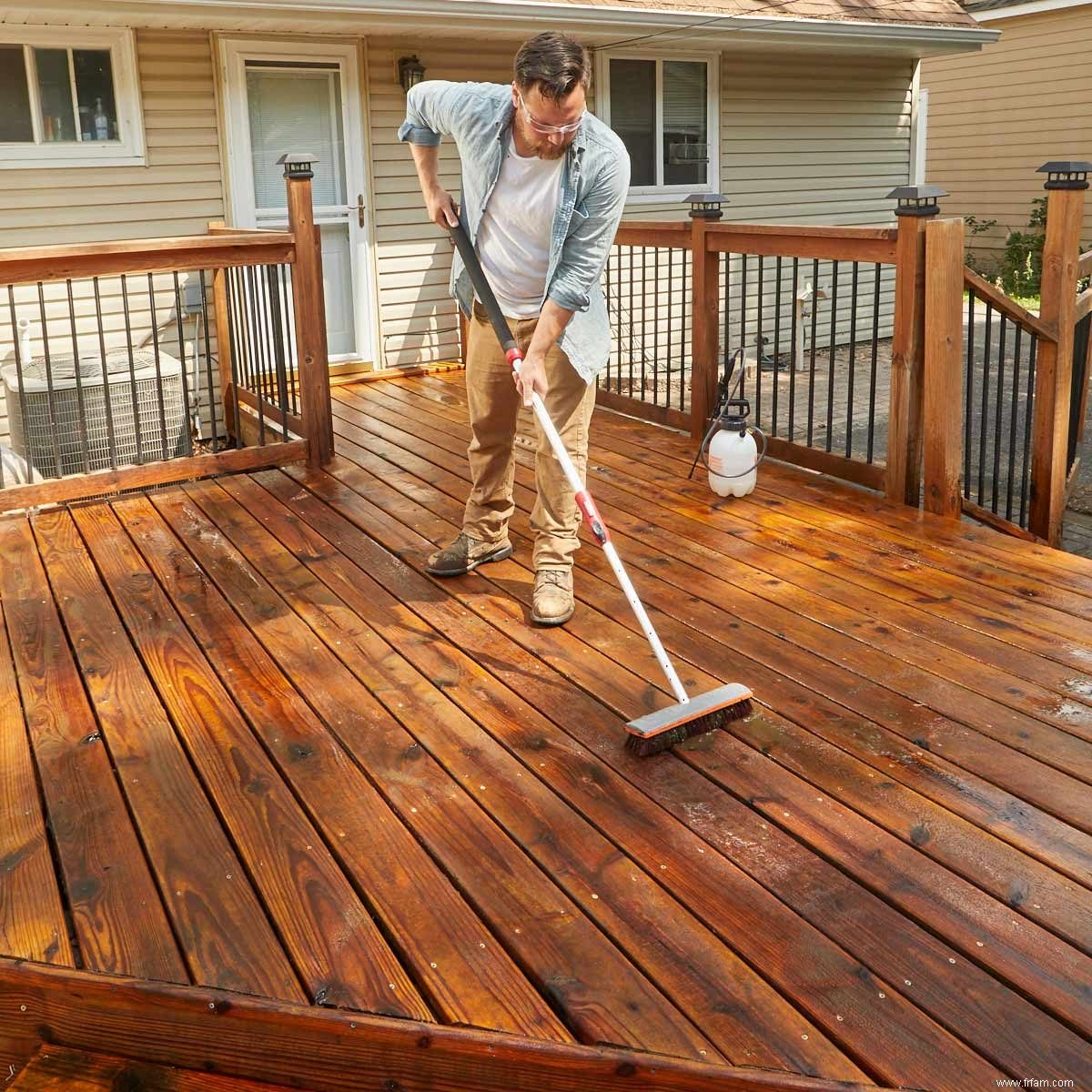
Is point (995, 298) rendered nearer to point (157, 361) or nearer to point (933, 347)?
point (933, 347)

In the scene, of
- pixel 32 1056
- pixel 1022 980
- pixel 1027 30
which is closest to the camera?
pixel 1022 980

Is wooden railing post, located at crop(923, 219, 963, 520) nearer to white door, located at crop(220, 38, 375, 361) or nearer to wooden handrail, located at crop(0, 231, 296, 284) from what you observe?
wooden handrail, located at crop(0, 231, 296, 284)

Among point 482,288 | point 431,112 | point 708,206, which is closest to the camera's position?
point 482,288

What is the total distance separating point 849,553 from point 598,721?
1472 mm

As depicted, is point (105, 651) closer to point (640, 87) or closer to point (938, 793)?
point (938, 793)

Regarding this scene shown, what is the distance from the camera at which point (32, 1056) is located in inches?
→ 74.7

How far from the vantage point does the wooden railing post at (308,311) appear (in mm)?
4641

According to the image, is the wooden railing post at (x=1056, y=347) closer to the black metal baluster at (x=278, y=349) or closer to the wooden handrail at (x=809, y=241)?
the wooden handrail at (x=809, y=241)

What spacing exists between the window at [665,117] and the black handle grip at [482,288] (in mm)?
5849

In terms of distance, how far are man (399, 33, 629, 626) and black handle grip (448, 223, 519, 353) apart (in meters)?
0.05

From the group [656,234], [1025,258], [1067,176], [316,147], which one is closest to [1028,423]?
[1067,176]

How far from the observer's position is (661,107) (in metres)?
8.80

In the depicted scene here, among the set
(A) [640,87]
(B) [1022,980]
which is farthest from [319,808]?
(A) [640,87]

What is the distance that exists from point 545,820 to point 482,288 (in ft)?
5.07
